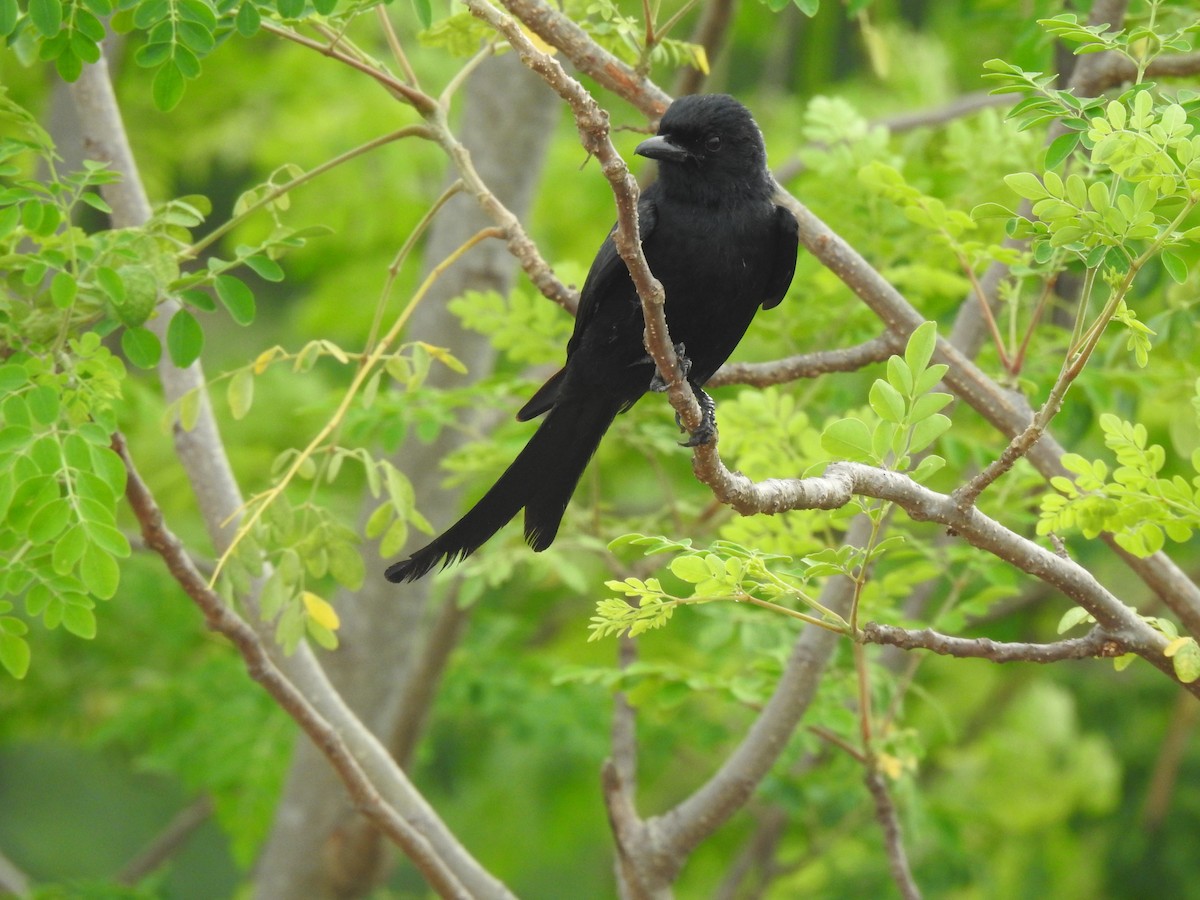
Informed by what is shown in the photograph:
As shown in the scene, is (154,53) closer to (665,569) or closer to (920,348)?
(920,348)

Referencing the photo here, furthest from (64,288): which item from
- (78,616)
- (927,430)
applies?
(927,430)

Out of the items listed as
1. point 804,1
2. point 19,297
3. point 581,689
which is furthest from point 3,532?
point 581,689

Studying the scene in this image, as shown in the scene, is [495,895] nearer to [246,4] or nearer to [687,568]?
[687,568]

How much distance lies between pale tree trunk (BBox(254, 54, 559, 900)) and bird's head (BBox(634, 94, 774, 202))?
1612mm

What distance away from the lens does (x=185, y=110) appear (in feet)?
26.3

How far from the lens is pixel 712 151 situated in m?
3.33

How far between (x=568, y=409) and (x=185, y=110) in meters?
5.59

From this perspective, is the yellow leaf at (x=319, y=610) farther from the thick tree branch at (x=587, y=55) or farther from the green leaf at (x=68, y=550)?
the thick tree branch at (x=587, y=55)

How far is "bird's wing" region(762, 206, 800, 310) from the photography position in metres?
3.34

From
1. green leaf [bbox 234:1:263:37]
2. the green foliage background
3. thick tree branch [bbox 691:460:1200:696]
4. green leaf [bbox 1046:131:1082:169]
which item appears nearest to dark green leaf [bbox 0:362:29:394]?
the green foliage background

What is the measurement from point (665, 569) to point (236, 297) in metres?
1.95

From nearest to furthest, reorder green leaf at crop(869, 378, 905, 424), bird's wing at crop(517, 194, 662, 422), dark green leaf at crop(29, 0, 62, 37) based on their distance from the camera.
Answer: green leaf at crop(869, 378, 905, 424), dark green leaf at crop(29, 0, 62, 37), bird's wing at crop(517, 194, 662, 422)

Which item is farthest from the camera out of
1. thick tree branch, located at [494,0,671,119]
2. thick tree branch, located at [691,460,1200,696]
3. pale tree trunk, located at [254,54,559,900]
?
pale tree trunk, located at [254,54,559,900]

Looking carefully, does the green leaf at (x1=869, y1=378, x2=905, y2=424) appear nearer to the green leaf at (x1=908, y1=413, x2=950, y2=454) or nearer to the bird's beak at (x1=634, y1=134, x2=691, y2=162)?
the green leaf at (x1=908, y1=413, x2=950, y2=454)
